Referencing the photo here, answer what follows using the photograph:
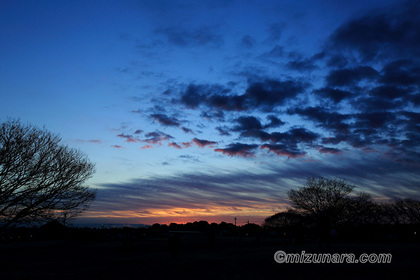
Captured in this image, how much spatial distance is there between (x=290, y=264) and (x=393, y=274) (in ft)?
21.7

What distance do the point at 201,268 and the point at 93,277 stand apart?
6.78m

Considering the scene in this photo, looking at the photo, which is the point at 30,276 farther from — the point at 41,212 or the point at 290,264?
the point at 290,264

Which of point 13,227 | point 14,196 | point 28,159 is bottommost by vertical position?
point 13,227

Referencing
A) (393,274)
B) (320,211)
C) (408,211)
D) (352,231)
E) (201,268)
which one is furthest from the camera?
(408,211)

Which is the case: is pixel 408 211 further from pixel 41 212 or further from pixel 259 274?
pixel 41 212

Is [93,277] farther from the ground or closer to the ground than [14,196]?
closer to the ground

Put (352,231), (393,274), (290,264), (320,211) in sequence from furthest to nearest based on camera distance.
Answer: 1. (352,231)
2. (320,211)
3. (290,264)
4. (393,274)

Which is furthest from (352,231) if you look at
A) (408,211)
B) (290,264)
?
(290,264)

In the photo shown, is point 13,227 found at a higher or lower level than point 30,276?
higher

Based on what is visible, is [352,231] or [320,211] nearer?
[320,211]

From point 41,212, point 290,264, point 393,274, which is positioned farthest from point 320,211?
point 41,212

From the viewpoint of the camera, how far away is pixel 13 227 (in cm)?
1930

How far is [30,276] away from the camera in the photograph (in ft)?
58.8

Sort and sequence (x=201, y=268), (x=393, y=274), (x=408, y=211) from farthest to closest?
(x=408, y=211) → (x=201, y=268) → (x=393, y=274)
